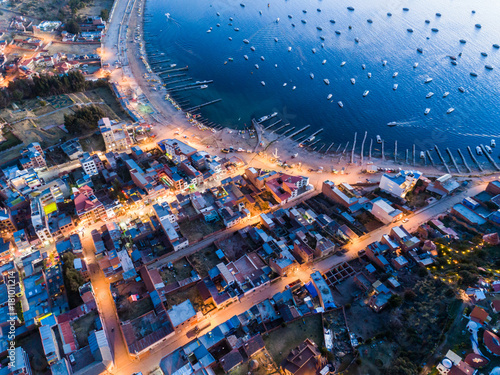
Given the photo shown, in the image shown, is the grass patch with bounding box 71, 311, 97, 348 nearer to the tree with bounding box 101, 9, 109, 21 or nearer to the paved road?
the paved road

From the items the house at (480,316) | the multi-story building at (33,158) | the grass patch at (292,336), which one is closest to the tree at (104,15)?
the multi-story building at (33,158)

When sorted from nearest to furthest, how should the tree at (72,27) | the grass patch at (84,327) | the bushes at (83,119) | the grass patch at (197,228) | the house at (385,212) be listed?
the grass patch at (84,327), the grass patch at (197,228), the house at (385,212), the bushes at (83,119), the tree at (72,27)

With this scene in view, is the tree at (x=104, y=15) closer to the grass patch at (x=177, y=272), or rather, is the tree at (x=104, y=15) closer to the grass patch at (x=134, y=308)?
the grass patch at (x=177, y=272)

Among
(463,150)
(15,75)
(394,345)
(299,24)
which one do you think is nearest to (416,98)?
(463,150)

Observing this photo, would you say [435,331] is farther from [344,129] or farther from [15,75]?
[15,75]

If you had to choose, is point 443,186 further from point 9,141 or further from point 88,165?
point 9,141

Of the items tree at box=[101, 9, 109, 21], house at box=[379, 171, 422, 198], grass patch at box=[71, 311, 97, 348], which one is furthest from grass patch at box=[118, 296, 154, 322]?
tree at box=[101, 9, 109, 21]

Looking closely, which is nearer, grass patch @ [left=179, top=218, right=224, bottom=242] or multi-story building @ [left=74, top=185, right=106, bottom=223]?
grass patch @ [left=179, top=218, right=224, bottom=242]

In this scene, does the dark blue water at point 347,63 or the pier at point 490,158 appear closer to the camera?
the pier at point 490,158
